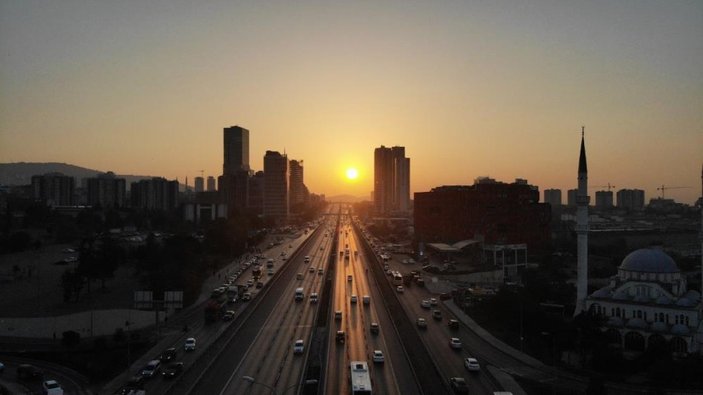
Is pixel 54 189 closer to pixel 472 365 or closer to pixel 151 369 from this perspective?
pixel 151 369

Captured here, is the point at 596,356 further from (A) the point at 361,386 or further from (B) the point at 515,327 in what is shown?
(A) the point at 361,386

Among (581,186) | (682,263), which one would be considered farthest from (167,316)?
(682,263)

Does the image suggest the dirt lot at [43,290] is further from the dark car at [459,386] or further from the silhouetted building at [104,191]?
the silhouetted building at [104,191]

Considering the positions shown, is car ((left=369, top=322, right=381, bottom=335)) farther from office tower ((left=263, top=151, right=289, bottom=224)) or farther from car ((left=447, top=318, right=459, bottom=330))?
office tower ((left=263, top=151, right=289, bottom=224))

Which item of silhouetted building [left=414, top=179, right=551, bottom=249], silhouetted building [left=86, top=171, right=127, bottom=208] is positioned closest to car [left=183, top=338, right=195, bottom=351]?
silhouetted building [left=414, top=179, right=551, bottom=249]

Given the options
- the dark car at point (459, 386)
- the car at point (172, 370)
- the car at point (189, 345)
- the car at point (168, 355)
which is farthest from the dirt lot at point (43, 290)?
the dark car at point (459, 386)

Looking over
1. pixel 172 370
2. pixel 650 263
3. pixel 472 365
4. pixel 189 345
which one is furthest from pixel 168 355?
pixel 650 263
